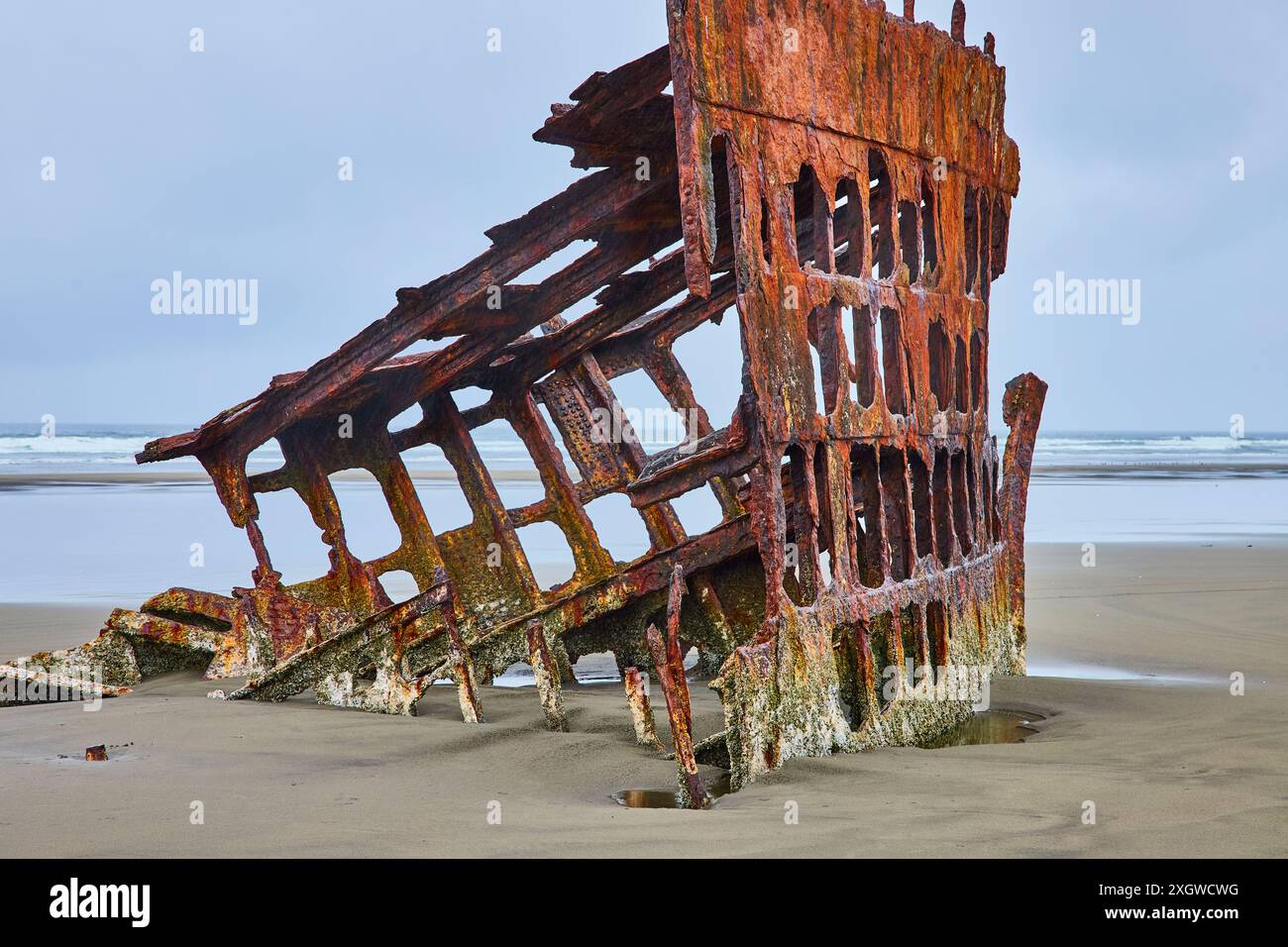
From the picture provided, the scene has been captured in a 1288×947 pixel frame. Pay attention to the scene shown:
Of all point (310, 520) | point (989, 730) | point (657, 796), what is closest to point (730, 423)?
point (657, 796)

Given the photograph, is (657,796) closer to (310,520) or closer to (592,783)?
(592,783)

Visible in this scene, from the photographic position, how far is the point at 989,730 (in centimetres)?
692

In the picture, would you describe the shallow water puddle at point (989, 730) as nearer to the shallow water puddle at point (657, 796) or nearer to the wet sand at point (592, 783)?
the wet sand at point (592, 783)

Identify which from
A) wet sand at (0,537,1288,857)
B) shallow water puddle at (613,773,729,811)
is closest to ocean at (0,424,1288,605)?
wet sand at (0,537,1288,857)

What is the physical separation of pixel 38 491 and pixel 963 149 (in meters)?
27.6

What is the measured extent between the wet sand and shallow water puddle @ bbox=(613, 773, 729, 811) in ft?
0.30

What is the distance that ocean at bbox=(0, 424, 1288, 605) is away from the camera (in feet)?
50.4

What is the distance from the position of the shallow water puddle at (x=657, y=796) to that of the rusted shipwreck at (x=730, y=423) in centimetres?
12

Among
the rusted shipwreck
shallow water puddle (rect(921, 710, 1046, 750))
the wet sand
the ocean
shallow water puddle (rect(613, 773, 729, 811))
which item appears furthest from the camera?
the ocean

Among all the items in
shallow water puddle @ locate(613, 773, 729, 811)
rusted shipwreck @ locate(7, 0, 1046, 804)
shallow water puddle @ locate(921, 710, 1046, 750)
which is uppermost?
rusted shipwreck @ locate(7, 0, 1046, 804)

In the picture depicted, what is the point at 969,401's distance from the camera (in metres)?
7.64

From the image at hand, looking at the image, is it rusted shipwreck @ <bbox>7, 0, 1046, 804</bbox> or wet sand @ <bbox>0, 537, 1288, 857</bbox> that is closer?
wet sand @ <bbox>0, 537, 1288, 857</bbox>

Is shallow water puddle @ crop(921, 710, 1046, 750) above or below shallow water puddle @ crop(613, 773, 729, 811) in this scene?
above

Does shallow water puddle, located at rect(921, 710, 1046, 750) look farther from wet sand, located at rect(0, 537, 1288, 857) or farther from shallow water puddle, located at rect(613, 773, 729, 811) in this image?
shallow water puddle, located at rect(613, 773, 729, 811)
